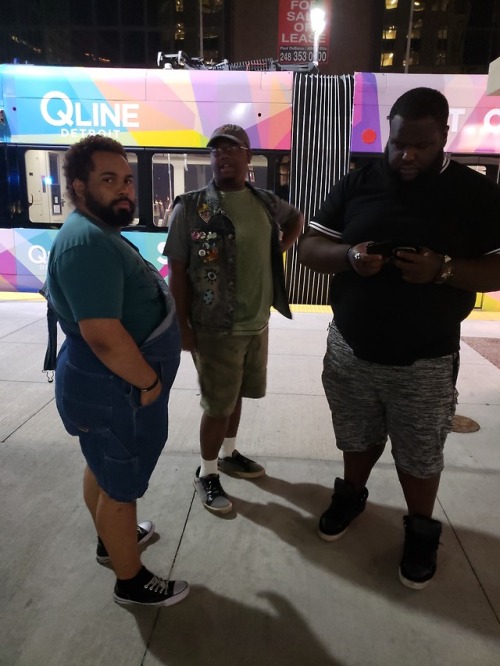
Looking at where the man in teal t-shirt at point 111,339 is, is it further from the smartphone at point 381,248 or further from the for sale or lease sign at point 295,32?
the for sale or lease sign at point 295,32

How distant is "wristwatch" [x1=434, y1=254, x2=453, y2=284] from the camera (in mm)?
1729

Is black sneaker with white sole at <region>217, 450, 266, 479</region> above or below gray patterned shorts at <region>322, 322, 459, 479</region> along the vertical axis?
below

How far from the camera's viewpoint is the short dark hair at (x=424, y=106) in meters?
1.70

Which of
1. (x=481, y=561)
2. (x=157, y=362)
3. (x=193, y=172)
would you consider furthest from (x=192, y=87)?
(x=481, y=561)

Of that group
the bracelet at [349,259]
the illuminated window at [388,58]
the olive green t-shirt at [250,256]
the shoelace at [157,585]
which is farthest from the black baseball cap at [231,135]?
the illuminated window at [388,58]

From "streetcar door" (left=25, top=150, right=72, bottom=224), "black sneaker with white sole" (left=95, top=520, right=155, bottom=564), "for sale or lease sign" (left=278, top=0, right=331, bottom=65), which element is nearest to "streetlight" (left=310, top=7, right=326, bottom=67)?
"for sale or lease sign" (left=278, top=0, right=331, bottom=65)

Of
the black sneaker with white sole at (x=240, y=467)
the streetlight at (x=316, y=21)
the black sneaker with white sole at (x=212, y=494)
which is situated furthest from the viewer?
the streetlight at (x=316, y=21)

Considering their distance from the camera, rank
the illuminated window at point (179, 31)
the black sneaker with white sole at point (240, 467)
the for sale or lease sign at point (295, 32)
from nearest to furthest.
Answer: the black sneaker with white sole at point (240, 467) → the for sale or lease sign at point (295, 32) → the illuminated window at point (179, 31)

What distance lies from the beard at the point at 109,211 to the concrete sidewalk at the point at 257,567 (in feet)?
4.77

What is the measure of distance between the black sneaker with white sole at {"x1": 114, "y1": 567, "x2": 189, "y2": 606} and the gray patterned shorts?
38.8 inches

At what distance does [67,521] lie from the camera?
234 centimetres

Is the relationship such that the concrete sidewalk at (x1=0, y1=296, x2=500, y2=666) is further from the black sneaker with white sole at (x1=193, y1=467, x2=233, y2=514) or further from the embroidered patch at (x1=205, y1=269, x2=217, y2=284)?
the embroidered patch at (x1=205, y1=269, x2=217, y2=284)

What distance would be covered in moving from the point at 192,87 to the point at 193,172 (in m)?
1.08

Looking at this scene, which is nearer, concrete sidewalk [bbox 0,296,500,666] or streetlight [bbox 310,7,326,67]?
concrete sidewalk [bbox 0,296,500,666]
